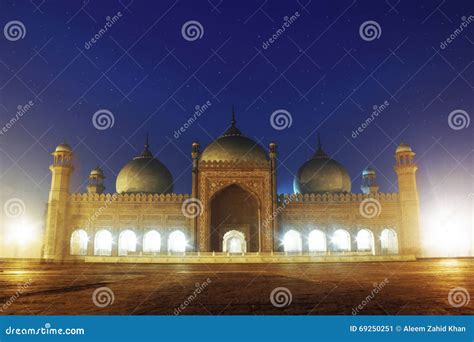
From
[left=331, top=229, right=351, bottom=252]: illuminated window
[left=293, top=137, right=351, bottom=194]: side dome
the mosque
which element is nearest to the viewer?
the mosque

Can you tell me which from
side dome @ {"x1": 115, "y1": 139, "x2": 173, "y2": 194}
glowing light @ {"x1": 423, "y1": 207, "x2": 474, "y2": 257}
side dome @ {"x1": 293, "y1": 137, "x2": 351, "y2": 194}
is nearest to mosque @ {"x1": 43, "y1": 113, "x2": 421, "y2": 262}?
side dome @ {"x1": 293, "y1": 137, "x2": 351, "y2": 194}

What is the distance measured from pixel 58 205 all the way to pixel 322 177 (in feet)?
44.6

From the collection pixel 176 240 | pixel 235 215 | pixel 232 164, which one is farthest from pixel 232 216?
pixel 176 240

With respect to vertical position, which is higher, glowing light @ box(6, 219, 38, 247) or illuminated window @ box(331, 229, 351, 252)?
glowing light @ box(6, 219, 38, 247)

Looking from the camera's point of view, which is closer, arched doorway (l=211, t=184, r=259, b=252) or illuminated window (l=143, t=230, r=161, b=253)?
arched doorway (l=211, t=184, r=259, b=252)

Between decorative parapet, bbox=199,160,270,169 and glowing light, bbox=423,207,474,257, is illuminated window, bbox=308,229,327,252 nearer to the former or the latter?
decorative parapet, bbox=199,160,270,169

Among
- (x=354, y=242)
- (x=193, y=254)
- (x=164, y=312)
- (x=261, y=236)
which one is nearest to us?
(x=164, y=312)

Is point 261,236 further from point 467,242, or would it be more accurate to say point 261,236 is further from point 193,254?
point 467,242

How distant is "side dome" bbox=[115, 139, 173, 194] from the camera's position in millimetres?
22469

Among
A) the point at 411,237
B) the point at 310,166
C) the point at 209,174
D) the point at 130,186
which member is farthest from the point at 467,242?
the point at 130,186

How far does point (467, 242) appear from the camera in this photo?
2283cm

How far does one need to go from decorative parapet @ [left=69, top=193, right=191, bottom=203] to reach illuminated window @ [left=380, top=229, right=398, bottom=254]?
981 centimetres

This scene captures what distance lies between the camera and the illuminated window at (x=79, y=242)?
65.2ft
